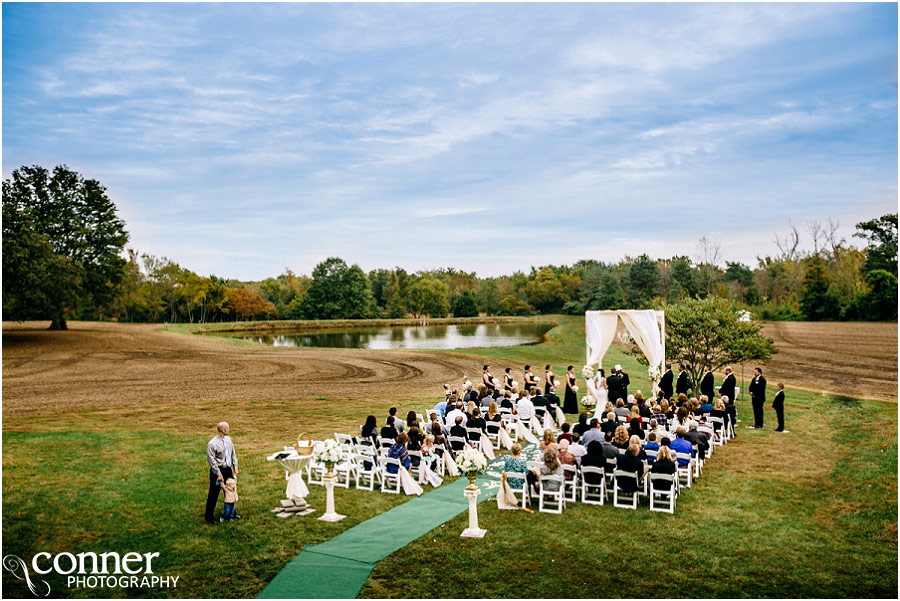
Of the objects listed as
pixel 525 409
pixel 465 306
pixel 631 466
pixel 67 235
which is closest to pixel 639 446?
pixel 631 466

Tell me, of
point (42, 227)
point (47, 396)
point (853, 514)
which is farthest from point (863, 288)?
point (42, 227)

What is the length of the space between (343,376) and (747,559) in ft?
70.5

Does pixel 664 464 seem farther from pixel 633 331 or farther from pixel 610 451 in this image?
pixel 633 331

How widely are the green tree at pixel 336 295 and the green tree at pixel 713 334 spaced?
71023 millimetres

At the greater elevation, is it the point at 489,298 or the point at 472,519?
the point at 489,298

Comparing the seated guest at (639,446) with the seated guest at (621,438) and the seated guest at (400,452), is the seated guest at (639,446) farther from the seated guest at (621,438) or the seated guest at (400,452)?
the seated guest at (400,452)

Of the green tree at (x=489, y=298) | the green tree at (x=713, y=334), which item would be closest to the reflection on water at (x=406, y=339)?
the green tree at (x=713, y=334)

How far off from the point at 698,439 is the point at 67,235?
1970 inches

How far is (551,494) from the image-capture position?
10.1 meters

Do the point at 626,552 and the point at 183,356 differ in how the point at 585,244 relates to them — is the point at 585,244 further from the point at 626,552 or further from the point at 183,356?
the point at 626,552

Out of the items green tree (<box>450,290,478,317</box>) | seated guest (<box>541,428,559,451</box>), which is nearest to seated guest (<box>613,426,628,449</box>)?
seated guest (<box>541,428,559,451</box>)

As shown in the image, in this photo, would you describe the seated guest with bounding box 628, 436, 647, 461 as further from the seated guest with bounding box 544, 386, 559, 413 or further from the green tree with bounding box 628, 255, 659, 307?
the green tree with bounding box 628, 255, 659, 307

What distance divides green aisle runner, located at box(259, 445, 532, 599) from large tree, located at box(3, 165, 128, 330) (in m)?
38.5

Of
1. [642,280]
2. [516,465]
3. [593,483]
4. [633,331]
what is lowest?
[593,483]
